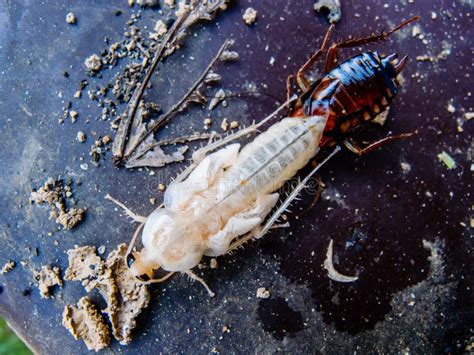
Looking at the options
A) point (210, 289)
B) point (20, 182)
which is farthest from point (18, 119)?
point (210, 289)

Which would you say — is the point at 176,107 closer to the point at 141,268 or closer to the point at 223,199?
the point at 223,199

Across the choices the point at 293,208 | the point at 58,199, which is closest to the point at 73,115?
the point at 58,199

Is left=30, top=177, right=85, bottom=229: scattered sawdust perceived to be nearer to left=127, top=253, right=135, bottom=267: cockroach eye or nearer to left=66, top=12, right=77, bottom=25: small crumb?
left=127, top=253, right=135, bottom=267: cockroach eye

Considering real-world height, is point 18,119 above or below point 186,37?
below

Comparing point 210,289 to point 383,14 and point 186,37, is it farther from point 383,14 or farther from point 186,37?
point 383,14

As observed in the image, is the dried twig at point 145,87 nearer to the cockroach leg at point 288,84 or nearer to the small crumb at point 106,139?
the small crumb at point 106,139

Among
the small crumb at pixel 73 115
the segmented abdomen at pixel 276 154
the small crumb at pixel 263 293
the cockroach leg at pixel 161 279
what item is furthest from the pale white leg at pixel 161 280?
the small crumb at pixel 73 115
